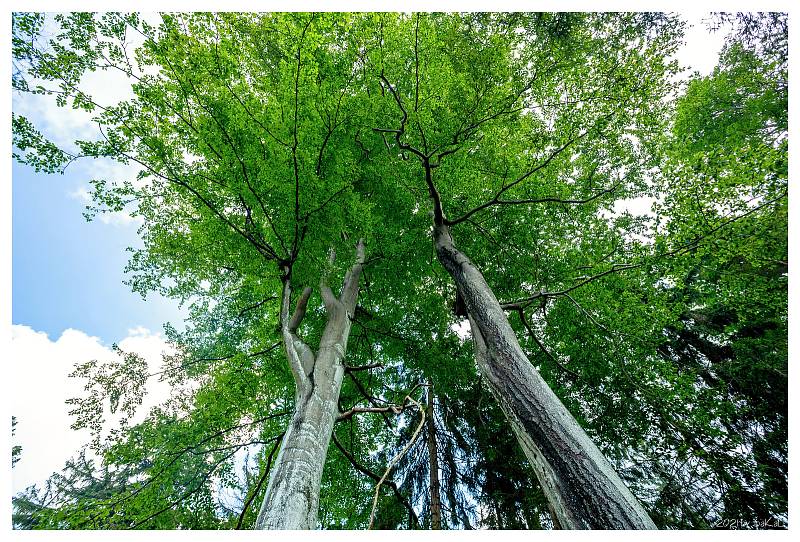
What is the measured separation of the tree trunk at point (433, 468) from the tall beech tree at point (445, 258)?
1.4 inches

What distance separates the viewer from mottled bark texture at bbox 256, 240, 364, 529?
1.74 metres

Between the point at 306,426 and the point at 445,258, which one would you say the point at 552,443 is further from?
the point at 445,258

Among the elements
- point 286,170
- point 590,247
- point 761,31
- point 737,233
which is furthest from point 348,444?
point 761,31

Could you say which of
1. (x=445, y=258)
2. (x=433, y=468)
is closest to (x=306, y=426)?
(x=445, y=258)

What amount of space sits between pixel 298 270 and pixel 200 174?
4.18ft

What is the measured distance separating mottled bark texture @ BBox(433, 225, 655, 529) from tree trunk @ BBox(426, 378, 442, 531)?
178 centimetres

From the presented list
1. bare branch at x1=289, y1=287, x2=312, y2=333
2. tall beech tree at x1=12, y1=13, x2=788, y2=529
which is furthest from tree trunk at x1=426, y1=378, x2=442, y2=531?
bare branch at x1=289, y1=287, x2=312, y2=333

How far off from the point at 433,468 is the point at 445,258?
3170 millimetres

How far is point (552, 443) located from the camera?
1.83 metres

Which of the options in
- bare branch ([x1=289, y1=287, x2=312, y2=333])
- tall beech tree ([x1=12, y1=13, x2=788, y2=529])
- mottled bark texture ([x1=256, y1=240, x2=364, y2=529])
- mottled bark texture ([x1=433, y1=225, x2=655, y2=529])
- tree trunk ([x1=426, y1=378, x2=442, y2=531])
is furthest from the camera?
tree trunk ([x1=426, y1=378, x2=442, y2=531])

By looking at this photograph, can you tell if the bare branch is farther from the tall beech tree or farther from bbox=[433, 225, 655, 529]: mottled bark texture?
bbox=[433, 225, 655, 529]: mottled bark texture

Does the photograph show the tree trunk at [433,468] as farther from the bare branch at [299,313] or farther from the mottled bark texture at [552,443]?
the bare branch at [299,313]

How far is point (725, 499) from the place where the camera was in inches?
134
